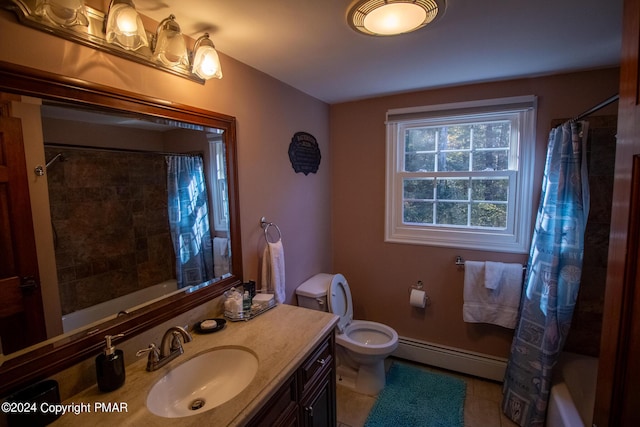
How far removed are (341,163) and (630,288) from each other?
2132 millimetres

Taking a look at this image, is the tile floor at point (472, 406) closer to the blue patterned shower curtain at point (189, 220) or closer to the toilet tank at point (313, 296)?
the toilet tank at point (313, 296)

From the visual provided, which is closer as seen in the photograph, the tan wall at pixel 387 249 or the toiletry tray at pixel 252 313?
the toiletry tray at pixel 252 313

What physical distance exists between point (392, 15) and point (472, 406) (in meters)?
2.43

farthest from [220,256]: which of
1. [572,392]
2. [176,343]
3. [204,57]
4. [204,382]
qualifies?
[572,392]

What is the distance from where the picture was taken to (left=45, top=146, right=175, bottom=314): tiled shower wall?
107 cm

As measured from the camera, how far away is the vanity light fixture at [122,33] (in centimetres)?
92

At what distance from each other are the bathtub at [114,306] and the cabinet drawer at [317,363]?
28.4 inches

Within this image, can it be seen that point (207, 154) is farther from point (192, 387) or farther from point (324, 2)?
point (192, 387)

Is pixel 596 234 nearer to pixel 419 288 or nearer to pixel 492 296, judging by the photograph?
pixel 492 296

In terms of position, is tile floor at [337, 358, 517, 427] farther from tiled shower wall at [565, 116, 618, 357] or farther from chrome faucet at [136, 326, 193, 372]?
chrome faucet at [136, 326, 193, 372]

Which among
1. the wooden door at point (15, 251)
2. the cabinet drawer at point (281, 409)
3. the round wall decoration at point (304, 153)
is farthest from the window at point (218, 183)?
the cabinet drawer at point (281, 409)

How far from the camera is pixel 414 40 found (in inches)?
58.4

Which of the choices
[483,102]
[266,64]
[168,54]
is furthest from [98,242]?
[483,102]

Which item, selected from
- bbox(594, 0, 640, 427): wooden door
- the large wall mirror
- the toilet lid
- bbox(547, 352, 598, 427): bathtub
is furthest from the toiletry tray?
bbox(547, 352, 598, 427): bathtub
